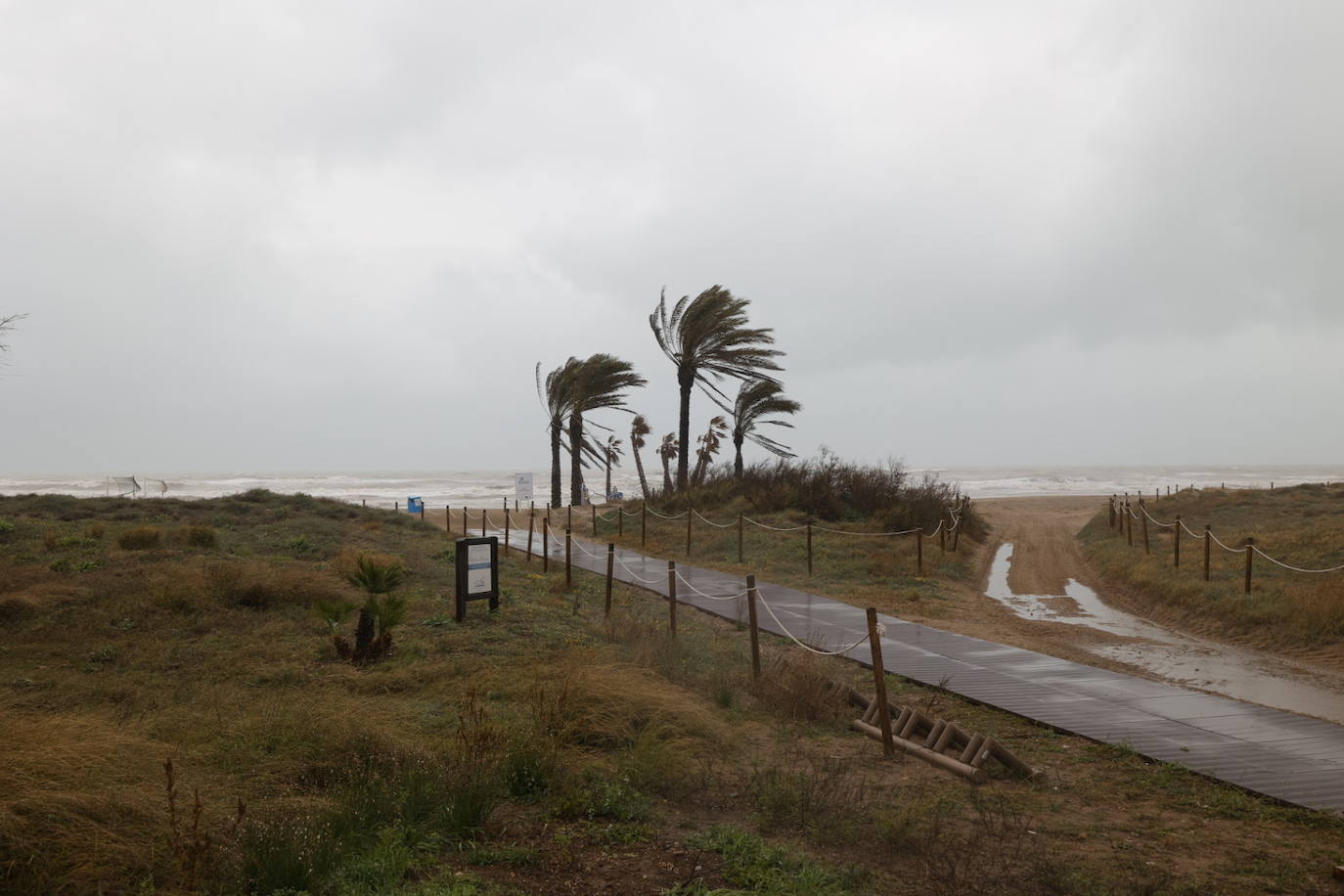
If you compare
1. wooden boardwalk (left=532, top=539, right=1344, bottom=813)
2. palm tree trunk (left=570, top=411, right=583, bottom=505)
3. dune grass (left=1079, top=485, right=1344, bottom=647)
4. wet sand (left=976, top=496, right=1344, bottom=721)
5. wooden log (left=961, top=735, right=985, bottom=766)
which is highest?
palm tree trunk (left=570, top=411, right=583, bottom=505)

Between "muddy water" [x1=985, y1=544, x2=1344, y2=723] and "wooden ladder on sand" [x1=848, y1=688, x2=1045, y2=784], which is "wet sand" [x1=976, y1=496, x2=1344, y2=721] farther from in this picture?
"wooden ladder on sand" [x1=848, y1=688, x2=1045, y2=784]

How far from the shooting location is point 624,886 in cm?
414

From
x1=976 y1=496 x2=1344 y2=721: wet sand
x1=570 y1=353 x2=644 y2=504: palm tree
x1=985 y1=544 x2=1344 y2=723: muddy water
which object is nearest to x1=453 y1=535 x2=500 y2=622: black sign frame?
x1=976 y1=496 x2=1344 y2=721: wet sand

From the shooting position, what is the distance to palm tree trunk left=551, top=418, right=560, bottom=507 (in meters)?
38.6

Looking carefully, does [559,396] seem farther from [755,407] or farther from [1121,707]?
[1121,707]

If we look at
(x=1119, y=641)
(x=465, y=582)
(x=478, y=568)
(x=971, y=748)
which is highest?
(x=478, y=568)

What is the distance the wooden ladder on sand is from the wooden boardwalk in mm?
1203

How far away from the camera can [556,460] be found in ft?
132

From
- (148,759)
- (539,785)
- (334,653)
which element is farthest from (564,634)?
(148,759)

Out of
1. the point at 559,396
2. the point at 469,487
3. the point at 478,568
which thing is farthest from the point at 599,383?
the point at 469,487

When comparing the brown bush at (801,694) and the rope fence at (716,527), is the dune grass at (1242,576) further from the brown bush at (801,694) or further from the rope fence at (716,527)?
the brown bush at (801,694)

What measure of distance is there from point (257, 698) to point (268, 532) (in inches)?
564

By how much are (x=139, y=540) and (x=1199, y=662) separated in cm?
1718

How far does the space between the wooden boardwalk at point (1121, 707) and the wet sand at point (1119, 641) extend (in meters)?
0.92
